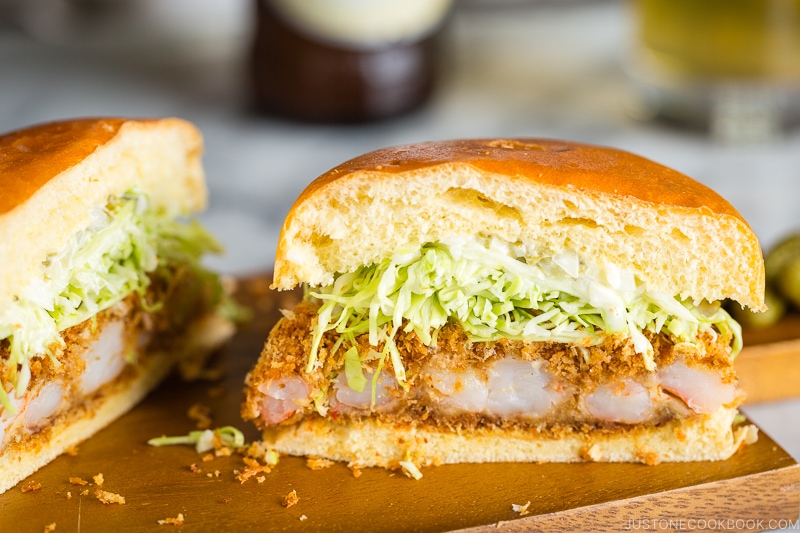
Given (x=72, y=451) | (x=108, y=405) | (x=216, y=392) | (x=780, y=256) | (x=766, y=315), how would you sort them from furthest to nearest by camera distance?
1. (x=780, y=256)
2. (x=766, y=315)
3. (x=216, y=392)
4. (x=108, y=405)
5. (x=72, y=451)

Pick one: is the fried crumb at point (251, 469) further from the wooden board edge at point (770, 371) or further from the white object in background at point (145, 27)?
the white object in background at point (145, 27)

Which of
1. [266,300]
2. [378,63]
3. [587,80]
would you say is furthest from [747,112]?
[266,300]

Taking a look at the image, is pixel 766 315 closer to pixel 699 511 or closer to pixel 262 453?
pixel 699 511

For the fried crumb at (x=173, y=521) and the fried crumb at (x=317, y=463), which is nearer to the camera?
the fried crumb at (x=173, y=521)

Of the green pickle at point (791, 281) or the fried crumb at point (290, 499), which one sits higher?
the green pickle at point (791, 281)

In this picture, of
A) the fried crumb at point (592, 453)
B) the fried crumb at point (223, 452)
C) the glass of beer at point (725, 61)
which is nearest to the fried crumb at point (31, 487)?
the fried crumb at point (223, 452)

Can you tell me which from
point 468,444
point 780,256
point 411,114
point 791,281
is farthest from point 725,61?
point 468,444
